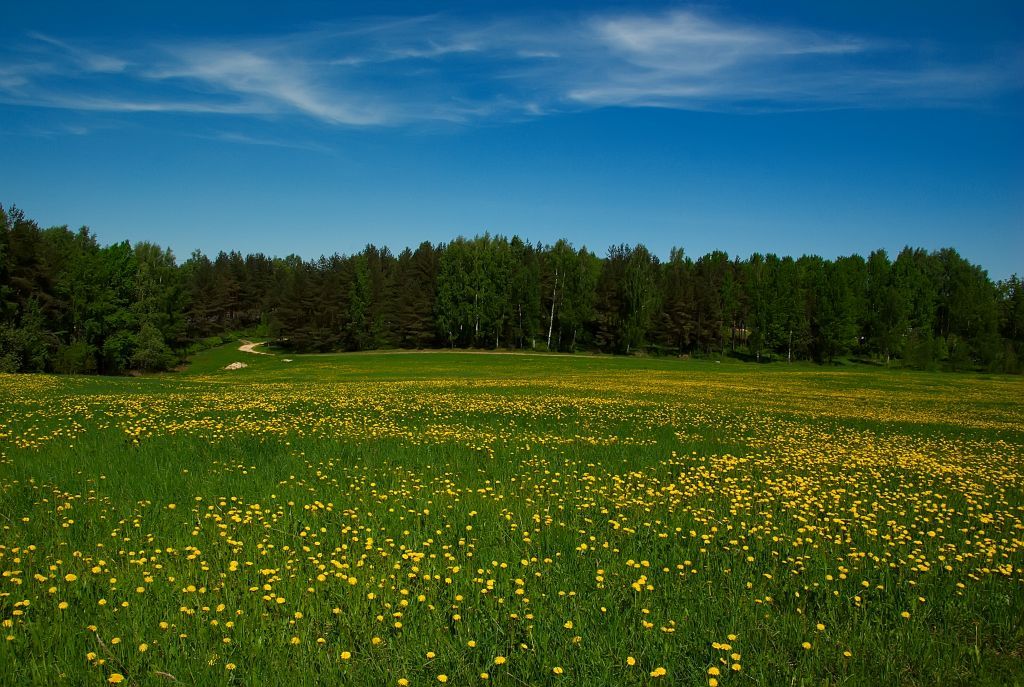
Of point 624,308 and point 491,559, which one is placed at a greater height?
point 624,308

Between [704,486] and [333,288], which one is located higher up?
[333,288]

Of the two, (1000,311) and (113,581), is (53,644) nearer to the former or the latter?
(113,581)

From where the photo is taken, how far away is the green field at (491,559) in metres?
5.09

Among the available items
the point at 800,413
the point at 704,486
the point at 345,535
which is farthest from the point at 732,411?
the point at 345,535

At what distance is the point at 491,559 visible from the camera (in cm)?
711

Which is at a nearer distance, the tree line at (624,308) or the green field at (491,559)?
the green field at (491,559)

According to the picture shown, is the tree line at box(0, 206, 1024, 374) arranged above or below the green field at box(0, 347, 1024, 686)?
above

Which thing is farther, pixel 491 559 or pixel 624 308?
pixel 624 308

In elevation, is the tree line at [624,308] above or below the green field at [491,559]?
above

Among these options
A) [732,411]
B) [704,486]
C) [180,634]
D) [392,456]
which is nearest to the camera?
[180,634]

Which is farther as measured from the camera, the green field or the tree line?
the tree line

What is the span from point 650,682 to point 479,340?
90655mm

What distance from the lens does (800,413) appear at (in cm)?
2497

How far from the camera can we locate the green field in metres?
5.09
